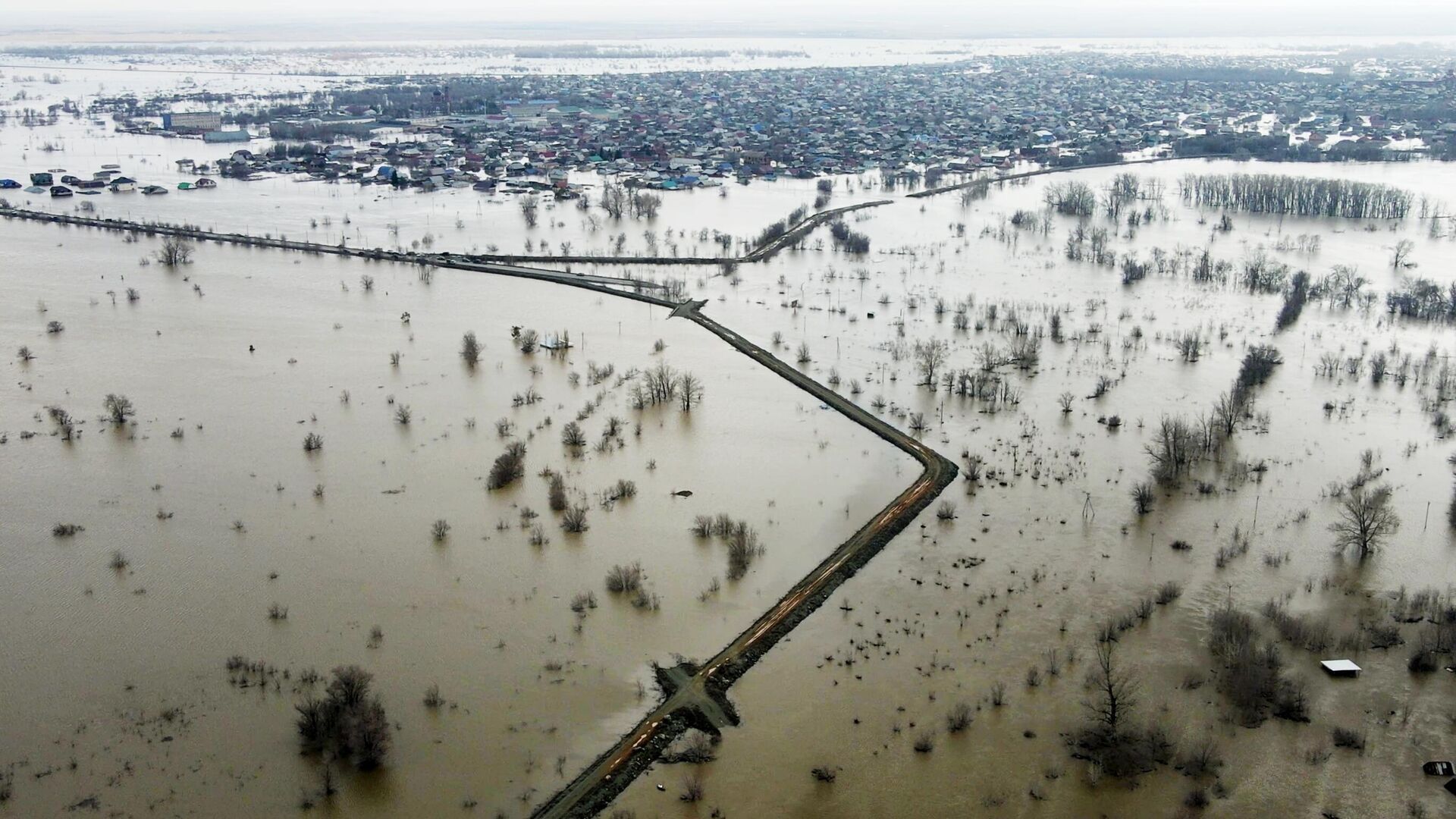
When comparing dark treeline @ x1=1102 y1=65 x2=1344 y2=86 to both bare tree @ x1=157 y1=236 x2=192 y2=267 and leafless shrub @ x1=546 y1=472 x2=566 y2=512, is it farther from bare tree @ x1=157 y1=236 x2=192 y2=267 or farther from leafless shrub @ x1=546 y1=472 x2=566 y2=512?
leafless shrub @ x1=546 y1=472 x2=566 y2=512

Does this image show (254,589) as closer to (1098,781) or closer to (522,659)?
(522,659)

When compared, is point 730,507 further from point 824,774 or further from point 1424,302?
point 1424,302

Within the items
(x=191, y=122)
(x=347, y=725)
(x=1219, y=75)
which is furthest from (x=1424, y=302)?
(x=1219, y=75)

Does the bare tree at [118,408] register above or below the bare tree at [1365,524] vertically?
above

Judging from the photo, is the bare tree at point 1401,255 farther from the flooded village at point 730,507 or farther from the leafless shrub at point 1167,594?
the leafless shrub at point 1167,594

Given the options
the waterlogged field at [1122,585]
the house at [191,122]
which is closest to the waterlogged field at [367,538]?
the waterlogged field at [1122,585]

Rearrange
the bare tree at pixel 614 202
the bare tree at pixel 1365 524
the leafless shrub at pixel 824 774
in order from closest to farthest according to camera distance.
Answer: the leafless shrub at pixel 824 774 → the bare tree at pixel 1365 524 → the bare tree at pixel 614 202
